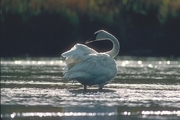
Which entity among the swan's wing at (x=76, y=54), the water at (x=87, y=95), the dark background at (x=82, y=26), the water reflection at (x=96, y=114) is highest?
the dark background at (x=82, y=26)

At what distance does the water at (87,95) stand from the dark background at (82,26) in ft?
16.9

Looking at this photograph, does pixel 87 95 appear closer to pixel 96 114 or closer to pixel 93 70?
pixel 93 70

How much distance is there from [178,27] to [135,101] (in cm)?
1486

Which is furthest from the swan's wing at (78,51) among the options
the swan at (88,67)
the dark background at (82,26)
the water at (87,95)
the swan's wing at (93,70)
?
the dark background at (82,26)

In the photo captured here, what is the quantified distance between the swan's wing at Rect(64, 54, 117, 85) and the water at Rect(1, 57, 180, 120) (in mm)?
238

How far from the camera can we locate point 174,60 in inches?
917

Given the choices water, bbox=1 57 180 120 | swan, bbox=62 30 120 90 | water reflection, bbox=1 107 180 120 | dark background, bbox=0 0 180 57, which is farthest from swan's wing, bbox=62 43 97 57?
dark background, bbox=0 0 180 57

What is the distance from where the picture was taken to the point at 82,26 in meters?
26.6

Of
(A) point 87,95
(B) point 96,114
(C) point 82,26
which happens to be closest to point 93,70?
(A) point 87,95

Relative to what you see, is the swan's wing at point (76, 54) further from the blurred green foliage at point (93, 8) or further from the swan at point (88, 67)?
the blurred green foliage at point (93, 8)

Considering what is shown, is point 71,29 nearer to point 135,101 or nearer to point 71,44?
point 71,44

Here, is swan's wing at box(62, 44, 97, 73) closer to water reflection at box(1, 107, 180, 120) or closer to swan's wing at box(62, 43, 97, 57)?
swan's wing at box(62, 43, 97, 57)

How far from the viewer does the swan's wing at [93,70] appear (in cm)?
1486

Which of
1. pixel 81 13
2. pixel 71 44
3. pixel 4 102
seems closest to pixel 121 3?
pixel 81 13
